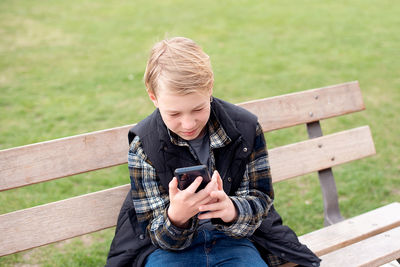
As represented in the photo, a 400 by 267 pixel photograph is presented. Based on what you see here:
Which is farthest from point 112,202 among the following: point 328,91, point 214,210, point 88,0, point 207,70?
point 88,0

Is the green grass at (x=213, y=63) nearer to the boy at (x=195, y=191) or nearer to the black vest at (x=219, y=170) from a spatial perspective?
the black vest at (x=219, y=170)

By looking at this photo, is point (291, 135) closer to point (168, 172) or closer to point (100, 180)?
point (100, 180)

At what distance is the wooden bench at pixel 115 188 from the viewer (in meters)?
2.34

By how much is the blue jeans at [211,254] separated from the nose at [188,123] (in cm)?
59

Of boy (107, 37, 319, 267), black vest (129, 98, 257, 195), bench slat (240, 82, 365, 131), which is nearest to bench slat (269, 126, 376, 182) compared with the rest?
bench slat (240, 82, 365, 131)

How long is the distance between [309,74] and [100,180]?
373cm

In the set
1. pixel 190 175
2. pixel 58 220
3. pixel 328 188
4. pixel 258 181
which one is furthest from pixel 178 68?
pixel 328 188

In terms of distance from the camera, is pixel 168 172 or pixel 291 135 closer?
pixel 168 172

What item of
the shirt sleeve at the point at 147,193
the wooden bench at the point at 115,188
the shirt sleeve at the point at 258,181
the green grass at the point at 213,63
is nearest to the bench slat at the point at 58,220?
the wooden bench at the point at 115,188

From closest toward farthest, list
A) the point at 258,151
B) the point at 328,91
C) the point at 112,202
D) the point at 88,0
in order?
the point at 258,151
the point at 112,202
the point at 328,91
the point at 88,0

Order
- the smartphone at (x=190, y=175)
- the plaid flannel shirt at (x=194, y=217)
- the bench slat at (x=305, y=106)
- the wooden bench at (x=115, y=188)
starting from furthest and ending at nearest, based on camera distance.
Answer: the bench slat at (x=305, y=106) < the wooden bench at (x=115, y=188) < the plaid flannel shirt at (x=194, y=217) < the smartphone at (x=190, y=175)

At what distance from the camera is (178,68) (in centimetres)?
191

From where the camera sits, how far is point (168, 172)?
2148mm

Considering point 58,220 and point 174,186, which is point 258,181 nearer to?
point 174,186
